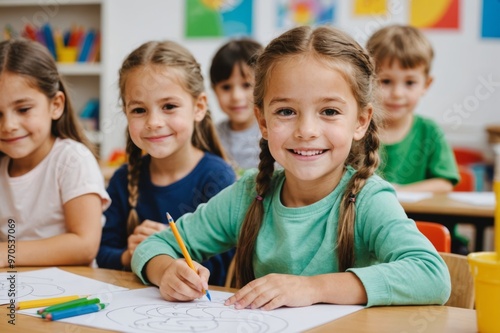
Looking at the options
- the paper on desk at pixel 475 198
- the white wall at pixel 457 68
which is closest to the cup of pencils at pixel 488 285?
the paper on desk at pixel 475 198

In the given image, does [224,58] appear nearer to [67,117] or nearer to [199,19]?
[67,117]

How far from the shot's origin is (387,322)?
39.8 inches

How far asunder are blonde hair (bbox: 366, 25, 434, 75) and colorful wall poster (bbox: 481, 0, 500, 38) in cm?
163

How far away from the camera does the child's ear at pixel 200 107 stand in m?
1.85

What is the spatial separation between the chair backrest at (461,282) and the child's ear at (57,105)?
108cm

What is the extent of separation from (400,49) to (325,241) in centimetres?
172

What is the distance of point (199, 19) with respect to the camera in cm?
500

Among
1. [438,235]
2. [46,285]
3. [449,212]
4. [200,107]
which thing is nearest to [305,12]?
[449,212]

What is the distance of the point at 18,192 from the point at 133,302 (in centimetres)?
79

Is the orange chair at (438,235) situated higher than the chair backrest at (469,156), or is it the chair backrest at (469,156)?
the orange chair at (438,235)

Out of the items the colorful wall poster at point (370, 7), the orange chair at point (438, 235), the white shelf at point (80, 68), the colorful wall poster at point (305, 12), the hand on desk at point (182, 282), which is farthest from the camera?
the white shelf at point (80, 68)

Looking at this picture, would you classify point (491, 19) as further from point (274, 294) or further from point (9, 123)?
point (274, 294)

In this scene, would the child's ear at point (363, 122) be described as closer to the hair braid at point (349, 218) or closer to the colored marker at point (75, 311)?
the hair braid at point (349, 218)

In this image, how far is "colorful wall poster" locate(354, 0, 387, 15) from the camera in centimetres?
447
